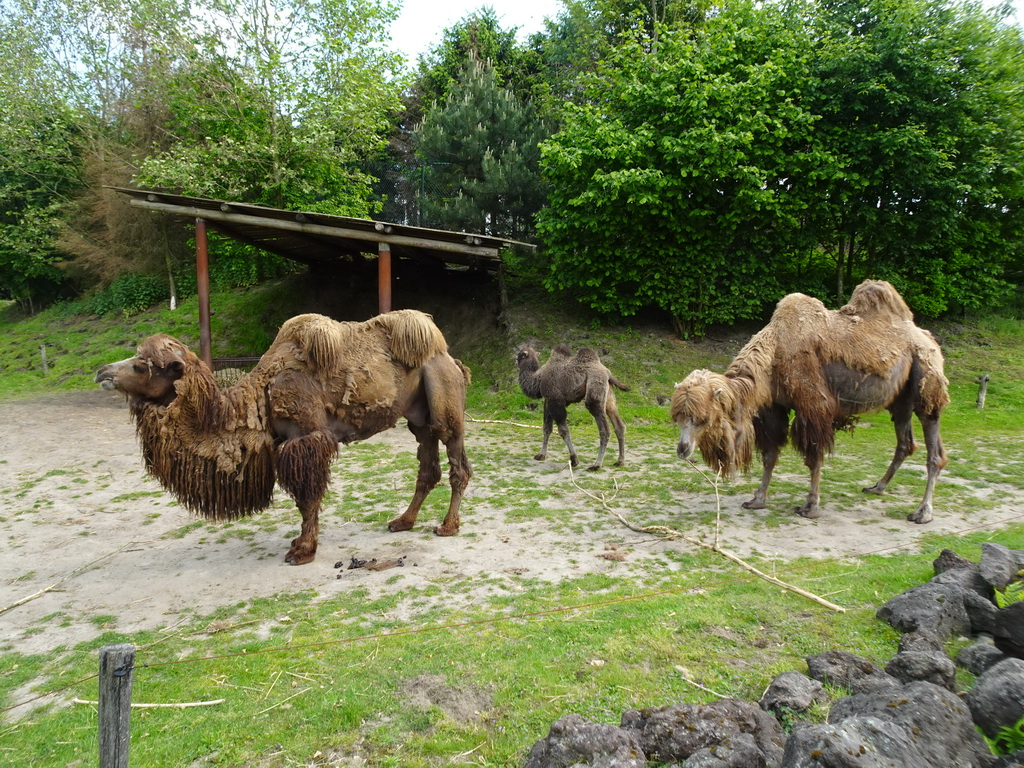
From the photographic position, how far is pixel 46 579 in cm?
471

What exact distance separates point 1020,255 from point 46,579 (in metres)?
20.5

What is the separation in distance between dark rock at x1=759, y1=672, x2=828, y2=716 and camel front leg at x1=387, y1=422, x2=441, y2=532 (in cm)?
364

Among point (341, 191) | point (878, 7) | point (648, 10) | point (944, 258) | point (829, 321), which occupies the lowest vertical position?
point (829, 321)

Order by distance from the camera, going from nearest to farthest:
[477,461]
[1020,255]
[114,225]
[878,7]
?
[477,461] < [878,7] < [1020,255] < [114,225]

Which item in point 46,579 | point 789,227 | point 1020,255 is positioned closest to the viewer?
point 46,579

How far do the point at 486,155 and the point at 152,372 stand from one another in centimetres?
1320

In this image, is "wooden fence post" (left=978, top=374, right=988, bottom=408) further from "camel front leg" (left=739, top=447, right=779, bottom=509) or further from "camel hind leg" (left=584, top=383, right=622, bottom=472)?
"camel hind leg" (left=584, top=383, right=622, bottom=472)

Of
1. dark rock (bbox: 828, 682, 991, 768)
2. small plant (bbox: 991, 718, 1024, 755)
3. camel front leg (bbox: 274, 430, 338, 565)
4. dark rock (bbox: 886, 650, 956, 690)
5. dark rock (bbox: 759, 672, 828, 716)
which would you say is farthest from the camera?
camel front leg (bbox: 274, 430, 338, 565)

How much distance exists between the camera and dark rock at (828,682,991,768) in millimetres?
2109

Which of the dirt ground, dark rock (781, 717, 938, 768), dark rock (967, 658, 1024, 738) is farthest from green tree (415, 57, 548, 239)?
dark rock (781, 717, 938, 768)

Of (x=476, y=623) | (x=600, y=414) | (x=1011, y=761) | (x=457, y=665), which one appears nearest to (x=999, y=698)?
(x=1011, y=761)

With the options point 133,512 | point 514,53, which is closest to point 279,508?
point 133,512

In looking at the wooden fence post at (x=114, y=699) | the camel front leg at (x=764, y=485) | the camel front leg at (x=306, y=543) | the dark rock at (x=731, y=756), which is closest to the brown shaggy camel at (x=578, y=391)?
the camel front leg at (x=764, y=485)

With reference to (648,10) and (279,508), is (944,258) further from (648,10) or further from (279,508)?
(279,508)
